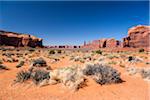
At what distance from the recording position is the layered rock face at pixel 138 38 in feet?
243

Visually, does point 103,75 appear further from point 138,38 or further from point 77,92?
point 138,38

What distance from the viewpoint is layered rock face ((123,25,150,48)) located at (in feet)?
243

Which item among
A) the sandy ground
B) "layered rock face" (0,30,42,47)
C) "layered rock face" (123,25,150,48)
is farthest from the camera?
"layered rock face" (0,30,42,47)

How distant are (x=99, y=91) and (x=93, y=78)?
1.42m

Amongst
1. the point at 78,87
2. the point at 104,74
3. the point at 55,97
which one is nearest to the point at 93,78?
the point at 104,74

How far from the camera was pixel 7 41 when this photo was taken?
279ft

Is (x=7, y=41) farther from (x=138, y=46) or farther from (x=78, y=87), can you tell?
(x=78, y=87)

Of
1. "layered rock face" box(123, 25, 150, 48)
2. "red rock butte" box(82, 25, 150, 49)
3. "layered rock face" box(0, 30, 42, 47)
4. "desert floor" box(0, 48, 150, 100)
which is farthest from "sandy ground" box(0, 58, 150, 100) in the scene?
"layered rock face" box(0, 30, 42, 47)

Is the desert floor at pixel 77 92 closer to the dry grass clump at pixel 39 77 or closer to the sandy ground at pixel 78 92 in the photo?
the sandy ground at pixel 78 92

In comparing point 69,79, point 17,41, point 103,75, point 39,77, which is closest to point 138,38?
point 17,41

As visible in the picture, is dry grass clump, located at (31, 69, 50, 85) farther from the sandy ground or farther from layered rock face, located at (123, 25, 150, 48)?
layered rock face, located at (123, 25, 150, 48)

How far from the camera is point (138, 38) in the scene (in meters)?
75.9

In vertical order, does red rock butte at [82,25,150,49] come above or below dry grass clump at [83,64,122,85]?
above

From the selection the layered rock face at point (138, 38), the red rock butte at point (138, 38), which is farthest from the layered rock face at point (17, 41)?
the layered rock face at point (138, 38)
